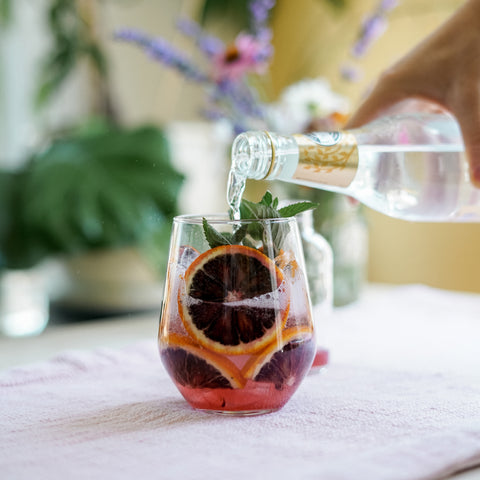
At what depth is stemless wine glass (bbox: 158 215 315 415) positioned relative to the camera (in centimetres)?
60

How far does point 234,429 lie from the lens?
591mm

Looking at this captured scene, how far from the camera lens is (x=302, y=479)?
1.57 ft

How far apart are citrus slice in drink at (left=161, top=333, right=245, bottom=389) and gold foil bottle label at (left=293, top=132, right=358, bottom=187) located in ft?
0.60

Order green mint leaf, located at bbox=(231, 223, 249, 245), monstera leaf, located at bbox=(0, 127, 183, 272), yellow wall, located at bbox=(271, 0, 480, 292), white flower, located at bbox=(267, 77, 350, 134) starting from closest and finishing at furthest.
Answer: green mint leaf, located at bbox=(231, 223, 249, 245) < white flower, located at bbox=(267, 77, 350, 134) < monstera leaf, located at bbox=(0, 127, 183, 272) < yellow wall, located at bbox=(271, 0, 480, 292)

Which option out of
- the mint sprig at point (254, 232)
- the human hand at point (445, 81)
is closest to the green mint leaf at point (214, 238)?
the mint sprig at point (254, 232)

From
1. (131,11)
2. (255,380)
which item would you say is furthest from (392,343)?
(131,11)

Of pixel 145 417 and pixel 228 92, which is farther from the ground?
pixel 228 92

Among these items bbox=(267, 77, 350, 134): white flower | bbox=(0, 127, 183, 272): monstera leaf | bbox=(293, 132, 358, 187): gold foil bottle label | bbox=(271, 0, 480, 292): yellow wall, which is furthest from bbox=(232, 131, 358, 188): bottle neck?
bbox=(271, 0, 480, 292): yellow wall

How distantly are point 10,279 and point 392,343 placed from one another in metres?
0.88

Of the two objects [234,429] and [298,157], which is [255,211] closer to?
[298,157]

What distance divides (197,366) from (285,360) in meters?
0.07

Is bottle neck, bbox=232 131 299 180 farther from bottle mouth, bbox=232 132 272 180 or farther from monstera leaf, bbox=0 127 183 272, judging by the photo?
monstera leaf, bbox=0 127 183 272

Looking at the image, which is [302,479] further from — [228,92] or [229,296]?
[228,92]

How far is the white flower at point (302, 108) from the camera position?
1.18m
